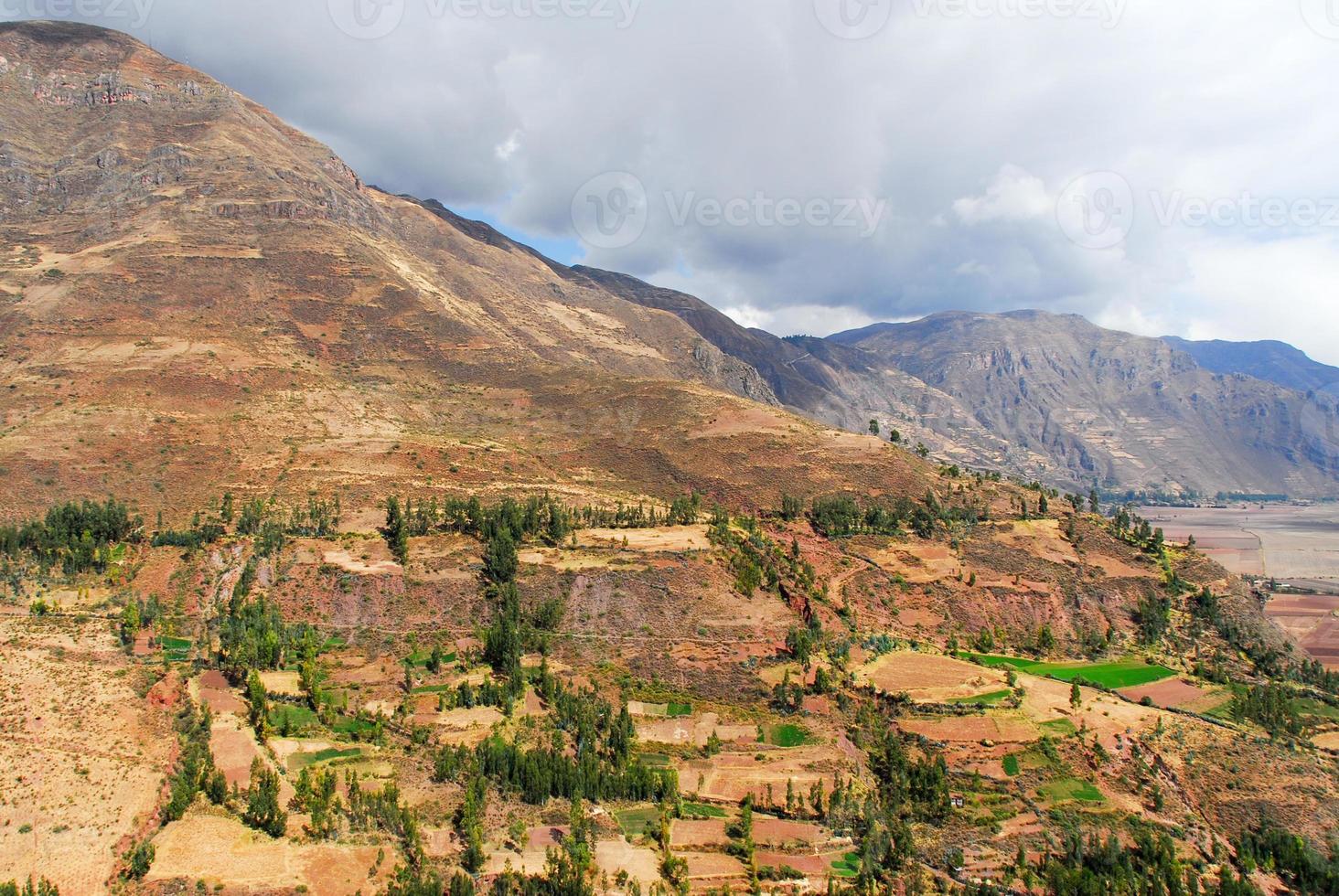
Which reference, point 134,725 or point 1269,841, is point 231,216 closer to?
point 134,725

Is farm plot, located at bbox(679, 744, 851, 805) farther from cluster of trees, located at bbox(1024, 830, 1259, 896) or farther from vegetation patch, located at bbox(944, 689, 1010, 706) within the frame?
cluster of trees, located at bbox(1024, 830, 1259, 896)

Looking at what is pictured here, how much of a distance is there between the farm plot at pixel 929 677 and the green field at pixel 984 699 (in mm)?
179

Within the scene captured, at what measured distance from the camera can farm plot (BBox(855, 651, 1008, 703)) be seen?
54031 millimetres

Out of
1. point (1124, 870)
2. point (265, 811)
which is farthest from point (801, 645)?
point (265, 811)

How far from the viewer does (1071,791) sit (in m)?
45.4

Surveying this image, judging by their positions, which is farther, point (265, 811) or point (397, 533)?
point (397, 533)

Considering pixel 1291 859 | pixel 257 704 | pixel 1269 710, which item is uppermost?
pixel 257 704

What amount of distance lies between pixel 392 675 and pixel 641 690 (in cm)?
1631

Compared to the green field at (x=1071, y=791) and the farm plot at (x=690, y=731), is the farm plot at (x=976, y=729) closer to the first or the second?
the green field at (x=1071, y=791)

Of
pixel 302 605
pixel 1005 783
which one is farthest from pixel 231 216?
pixel 1005 783

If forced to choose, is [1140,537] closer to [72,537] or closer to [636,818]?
[636,818]

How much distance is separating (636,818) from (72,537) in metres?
51.9

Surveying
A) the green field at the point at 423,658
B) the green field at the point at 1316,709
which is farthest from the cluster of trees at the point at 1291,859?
the green field at the point at 423,658

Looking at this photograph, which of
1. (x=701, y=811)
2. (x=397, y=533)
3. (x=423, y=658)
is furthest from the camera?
(x=397, y=533)
